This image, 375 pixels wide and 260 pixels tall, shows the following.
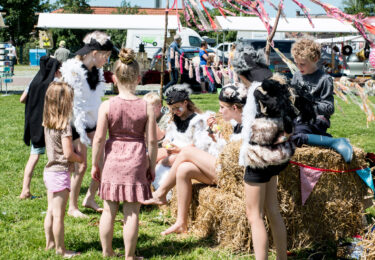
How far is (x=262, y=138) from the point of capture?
3150 millimetres

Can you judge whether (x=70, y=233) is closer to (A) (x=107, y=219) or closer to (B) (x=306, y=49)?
(A) (x=107, y=219)

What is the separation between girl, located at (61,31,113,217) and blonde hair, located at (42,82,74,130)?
79 cm

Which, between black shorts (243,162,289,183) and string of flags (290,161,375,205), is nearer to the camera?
black shorts (243,162,289,183)

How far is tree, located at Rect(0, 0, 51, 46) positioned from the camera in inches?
1764

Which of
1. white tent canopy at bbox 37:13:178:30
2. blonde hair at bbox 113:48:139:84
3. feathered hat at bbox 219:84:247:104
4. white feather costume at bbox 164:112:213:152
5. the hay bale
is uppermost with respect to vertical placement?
blonde hair at bbox 113:48:139:84

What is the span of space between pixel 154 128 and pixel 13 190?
9.24 feet

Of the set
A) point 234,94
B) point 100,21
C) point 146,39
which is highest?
point 234,94

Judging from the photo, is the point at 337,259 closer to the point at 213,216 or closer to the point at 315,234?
the point at 315,234

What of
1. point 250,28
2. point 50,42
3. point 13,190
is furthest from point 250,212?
point 50,42

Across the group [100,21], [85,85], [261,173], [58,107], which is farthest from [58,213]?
[100,21]

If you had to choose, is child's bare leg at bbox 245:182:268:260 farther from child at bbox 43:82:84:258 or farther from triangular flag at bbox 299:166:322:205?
child at bbox 43:82:84:258

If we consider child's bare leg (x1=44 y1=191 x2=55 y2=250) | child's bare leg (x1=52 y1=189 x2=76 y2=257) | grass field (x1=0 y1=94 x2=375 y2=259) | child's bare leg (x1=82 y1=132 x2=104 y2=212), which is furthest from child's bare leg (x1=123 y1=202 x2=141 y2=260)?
child's bare leg (x1=82 y1=132 x2=104 y2=212)

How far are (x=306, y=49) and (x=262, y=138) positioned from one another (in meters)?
1.46

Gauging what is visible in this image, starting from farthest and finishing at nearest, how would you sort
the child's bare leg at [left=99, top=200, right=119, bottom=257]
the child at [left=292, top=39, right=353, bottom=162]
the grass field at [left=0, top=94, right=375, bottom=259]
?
the child at [left=292, top=39, right=353, bottom=162], the grass field at [left=0, top=94, right=375, bottom=259], the child's bare leg at [left=99, top=200, right=119, bottom=257]
